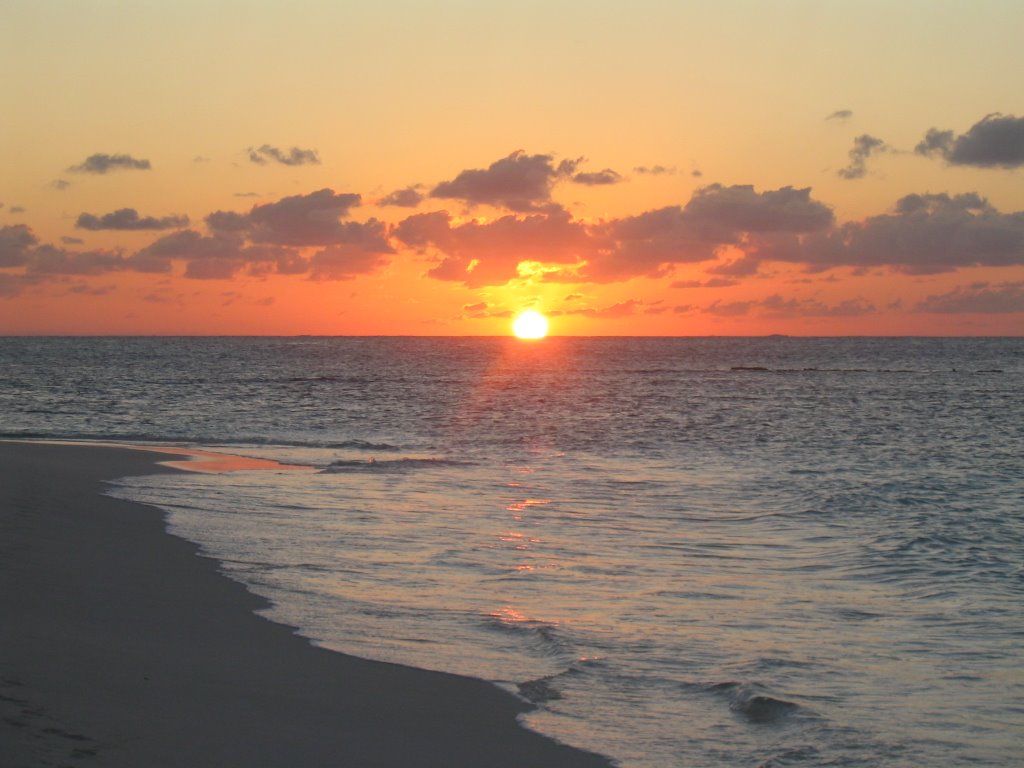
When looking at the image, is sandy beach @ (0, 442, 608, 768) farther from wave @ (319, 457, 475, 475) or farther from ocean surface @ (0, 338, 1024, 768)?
→ wave @ (319, 457, 475, 475)

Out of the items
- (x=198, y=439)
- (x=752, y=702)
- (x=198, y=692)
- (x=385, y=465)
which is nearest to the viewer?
(x=198, y=692)

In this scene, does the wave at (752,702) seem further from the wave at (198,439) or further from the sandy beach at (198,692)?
the wave at (198,439)

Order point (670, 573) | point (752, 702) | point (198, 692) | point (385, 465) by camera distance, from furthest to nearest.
→ point (385, 465) < point (670, 573) < point (752, 702) < point (198, 692)

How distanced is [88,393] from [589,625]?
55.1 m

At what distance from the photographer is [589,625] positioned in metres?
10.6

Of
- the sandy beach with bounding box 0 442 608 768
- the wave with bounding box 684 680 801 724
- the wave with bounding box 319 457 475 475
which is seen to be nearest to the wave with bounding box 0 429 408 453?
the wave with bounding box 319 457 475 475

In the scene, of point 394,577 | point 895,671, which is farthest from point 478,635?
point 895,671

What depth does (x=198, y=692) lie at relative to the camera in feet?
25.6

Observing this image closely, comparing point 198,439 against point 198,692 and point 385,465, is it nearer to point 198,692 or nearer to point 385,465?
point 385,465

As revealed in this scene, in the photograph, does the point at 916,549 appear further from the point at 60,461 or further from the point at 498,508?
the point at 60,461

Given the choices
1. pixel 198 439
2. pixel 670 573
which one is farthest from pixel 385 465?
pixel 670 573

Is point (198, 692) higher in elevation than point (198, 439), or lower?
higher

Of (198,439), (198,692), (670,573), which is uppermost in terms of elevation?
(198,692)

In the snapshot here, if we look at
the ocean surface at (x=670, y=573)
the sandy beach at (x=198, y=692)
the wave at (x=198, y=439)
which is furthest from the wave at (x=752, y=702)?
the wave at (x=198, y=439)
